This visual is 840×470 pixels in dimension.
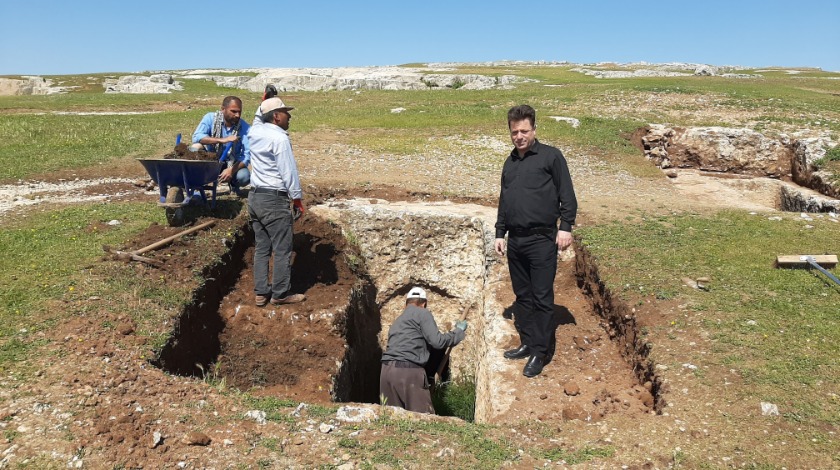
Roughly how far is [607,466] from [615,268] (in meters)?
4.05

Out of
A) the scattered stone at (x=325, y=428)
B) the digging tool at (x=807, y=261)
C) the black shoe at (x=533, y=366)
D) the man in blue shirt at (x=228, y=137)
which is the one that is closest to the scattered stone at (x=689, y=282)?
the digging tool at (x=807, y=261)

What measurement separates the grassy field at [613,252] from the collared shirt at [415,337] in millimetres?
1825

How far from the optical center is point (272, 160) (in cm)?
639

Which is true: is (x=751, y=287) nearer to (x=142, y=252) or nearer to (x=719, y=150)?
(x=142, y=252)

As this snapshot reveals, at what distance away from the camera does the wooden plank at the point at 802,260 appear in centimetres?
726

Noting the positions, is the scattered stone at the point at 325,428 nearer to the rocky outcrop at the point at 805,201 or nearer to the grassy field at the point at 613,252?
the grassy field at the point at 613,252

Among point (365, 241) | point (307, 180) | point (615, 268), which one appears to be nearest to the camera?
point (615, 268)

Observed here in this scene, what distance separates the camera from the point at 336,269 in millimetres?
9164

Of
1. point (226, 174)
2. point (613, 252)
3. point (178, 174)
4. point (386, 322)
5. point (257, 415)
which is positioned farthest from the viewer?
point (386, 322)

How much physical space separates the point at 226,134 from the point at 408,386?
16.4ft

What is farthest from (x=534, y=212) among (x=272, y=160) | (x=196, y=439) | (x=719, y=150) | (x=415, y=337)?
(x=719, y=150)

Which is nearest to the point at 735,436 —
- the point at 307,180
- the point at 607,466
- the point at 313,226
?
the point at 607,466

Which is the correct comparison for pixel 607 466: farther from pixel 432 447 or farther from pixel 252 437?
pixel 252 437

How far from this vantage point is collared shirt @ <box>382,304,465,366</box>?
22.0 ft
